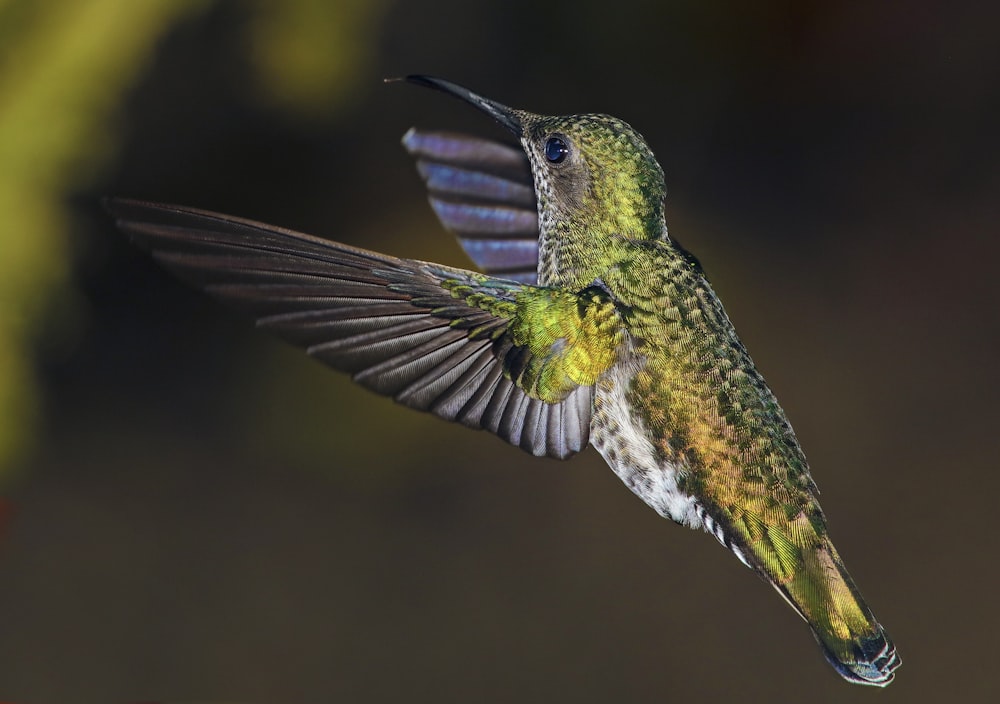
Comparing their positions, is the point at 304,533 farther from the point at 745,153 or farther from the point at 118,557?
the point at 745,153

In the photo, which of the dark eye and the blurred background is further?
the blurred background

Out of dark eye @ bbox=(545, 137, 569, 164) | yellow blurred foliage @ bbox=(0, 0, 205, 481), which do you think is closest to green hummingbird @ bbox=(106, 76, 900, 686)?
dark eye @ bbox=(545, 137, 569, 164)

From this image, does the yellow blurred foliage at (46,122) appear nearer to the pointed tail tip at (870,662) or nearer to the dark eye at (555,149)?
the dark eye at (555,149)

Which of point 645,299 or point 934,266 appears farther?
point 934,266

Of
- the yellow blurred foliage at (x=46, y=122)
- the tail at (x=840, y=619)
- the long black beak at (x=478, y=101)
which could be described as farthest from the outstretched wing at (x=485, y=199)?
the yellow blurred foliage at (x=46, y=122)

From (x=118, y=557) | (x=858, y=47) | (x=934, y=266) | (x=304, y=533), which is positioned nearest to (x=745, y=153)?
(x=858, y=47)

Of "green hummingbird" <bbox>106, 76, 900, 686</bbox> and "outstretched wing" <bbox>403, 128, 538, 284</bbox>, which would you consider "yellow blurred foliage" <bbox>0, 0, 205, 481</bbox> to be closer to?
"outstretched wing" <bbox>403, 128, 538, 284</bbox>

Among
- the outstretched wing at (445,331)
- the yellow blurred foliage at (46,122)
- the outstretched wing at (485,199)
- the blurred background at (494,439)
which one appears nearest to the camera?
the outstretched wing at (445,331)
